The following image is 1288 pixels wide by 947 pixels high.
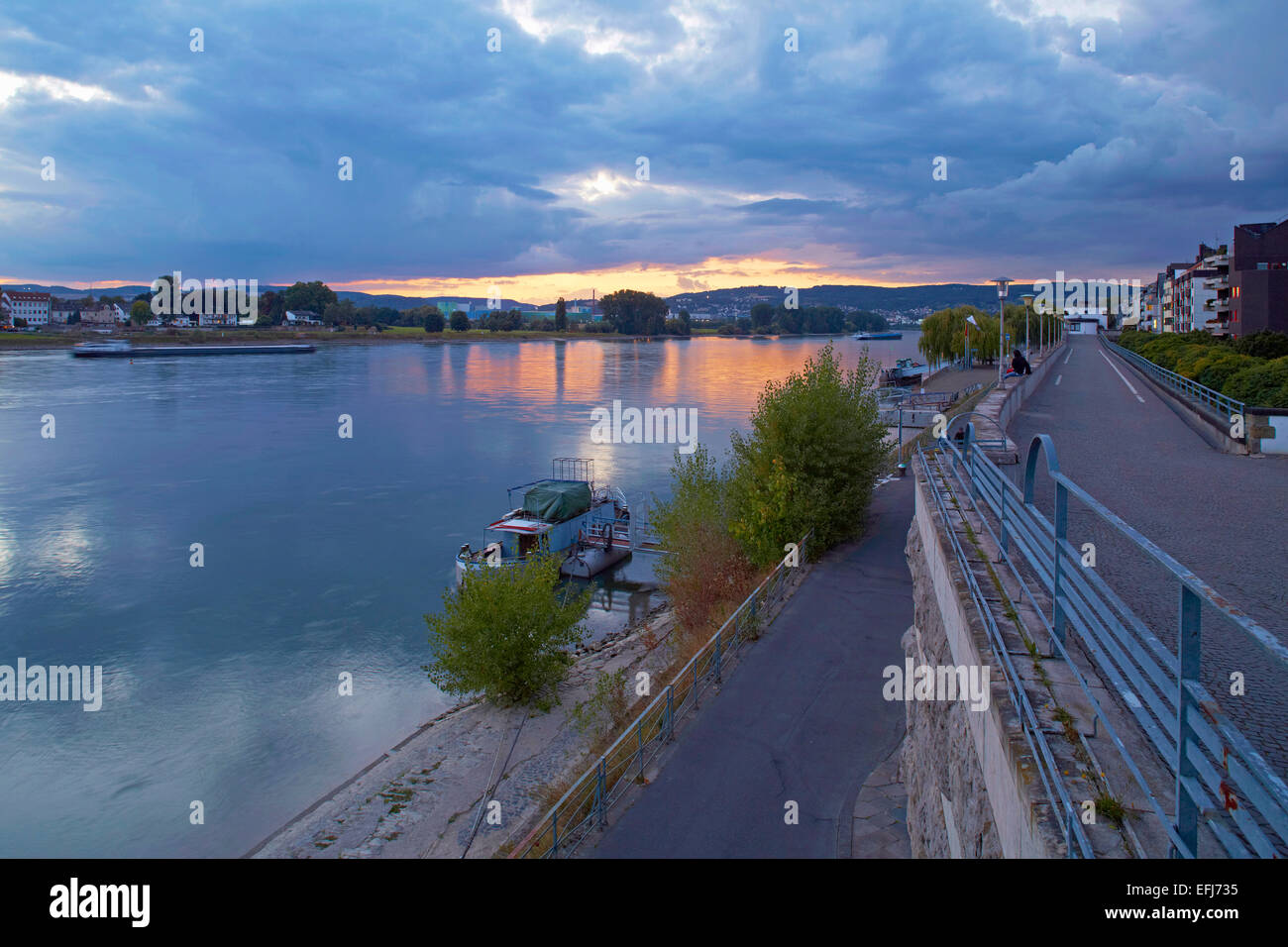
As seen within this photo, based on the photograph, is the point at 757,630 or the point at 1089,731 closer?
the point at 1089,731

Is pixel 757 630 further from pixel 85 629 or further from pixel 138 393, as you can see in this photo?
pixel 138 393

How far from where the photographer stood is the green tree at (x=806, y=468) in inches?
754

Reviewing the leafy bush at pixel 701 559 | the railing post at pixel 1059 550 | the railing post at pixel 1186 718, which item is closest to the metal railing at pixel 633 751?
the leafy bush at pixel 701 559

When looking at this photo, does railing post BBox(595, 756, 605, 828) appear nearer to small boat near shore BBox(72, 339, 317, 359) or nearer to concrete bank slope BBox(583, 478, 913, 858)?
concrete bank slope BBox(583, 478, 913, 858)

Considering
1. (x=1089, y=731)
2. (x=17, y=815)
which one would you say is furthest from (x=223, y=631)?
(x=1089, y=731)

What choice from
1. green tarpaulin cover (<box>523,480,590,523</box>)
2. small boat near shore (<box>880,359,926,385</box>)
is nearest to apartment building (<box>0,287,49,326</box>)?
small boat near shore (<box>880,359,926,385</box>)

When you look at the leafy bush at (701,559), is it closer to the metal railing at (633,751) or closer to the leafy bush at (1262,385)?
the metal railing at (633,751)

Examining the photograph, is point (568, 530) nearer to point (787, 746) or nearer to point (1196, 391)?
point (787, 746)

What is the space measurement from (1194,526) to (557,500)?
2197 centimetres

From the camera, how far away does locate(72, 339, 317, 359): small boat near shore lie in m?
117

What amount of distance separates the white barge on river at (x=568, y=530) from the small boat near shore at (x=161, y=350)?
11064cm

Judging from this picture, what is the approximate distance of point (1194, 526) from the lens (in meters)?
10.4
